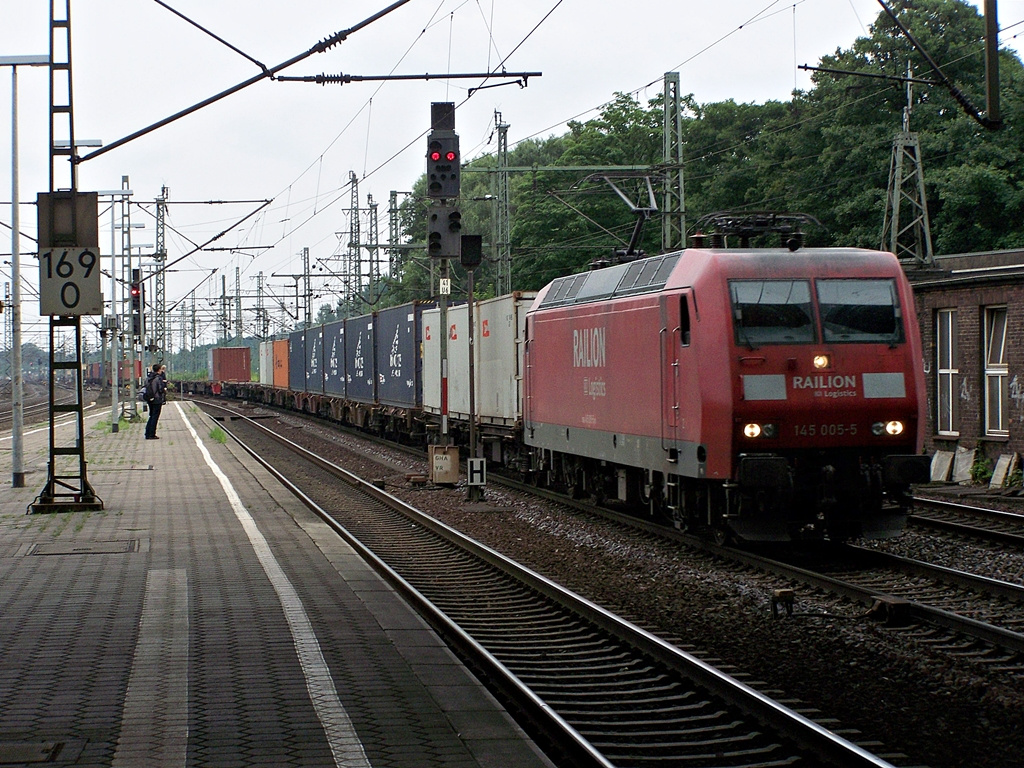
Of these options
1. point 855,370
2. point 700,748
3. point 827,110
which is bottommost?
point 700,748

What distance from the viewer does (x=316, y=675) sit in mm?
7176

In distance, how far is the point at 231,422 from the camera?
44969 mm

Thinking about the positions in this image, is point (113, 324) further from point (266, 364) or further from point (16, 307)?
point (266, 364)

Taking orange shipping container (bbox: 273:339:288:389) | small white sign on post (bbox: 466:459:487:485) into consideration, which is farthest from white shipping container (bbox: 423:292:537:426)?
orange shipping container (bbox: 273:339:288:389)

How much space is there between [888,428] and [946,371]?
1013cm

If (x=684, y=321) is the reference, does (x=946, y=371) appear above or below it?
below

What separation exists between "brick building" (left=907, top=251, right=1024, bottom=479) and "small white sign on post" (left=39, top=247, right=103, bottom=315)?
12.9m

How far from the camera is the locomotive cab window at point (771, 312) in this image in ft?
37.7

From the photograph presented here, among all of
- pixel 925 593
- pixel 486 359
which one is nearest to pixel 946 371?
pixel 486 359

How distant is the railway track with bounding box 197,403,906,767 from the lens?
19.5 ft

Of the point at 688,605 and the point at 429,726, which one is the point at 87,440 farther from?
the point at 429,726

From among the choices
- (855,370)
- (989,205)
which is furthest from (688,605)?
(989,205)

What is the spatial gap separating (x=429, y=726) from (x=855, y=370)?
22.2ft

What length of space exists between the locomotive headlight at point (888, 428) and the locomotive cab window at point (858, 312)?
751 mm
